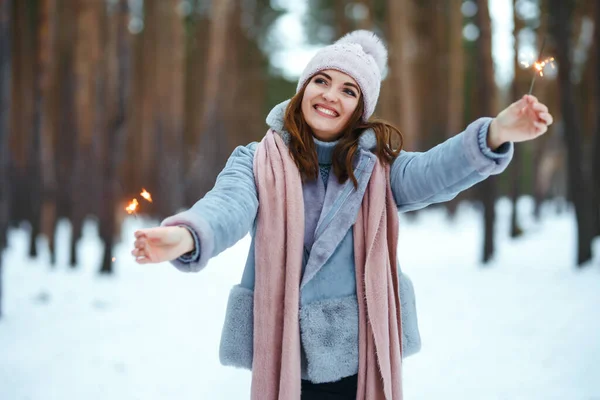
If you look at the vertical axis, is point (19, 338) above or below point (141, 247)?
below

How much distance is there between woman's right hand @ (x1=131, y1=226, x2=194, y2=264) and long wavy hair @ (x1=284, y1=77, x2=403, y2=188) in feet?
2.00

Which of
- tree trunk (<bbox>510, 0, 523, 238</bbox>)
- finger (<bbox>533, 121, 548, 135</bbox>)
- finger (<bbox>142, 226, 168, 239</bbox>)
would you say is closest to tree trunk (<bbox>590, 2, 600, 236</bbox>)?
tree trunk (<bbox>510, 0, 523, 238</bbox>)

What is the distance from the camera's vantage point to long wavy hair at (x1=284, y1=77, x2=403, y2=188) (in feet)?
5.54

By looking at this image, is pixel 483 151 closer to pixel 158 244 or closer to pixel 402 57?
pixel 158 244

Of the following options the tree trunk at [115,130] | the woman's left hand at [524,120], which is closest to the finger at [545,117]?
the woman's left hand at [524,120]

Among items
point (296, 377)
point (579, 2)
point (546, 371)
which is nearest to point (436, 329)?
point (546, 371)

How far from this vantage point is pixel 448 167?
1489 millimetres

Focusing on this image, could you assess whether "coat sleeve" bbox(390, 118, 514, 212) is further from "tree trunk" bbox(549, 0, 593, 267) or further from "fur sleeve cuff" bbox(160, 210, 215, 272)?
"tree trunk" bbox(549, 0, 593, 267)

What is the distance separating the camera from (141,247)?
117cm

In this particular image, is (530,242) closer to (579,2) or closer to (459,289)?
(459,289)

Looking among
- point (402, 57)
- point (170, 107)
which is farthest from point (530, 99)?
point (170, 107)

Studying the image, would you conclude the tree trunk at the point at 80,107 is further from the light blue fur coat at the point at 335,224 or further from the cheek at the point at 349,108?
the cheek at the point at 349,108

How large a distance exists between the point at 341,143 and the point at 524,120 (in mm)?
614

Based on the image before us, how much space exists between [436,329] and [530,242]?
21.1 ft
